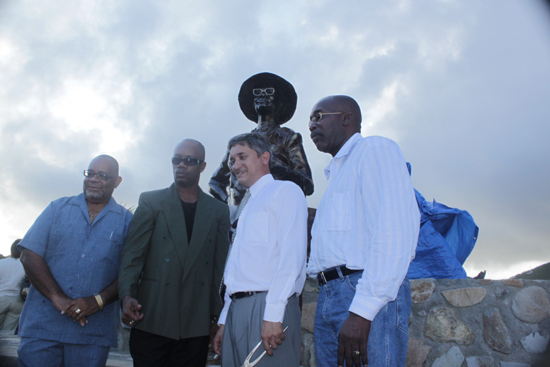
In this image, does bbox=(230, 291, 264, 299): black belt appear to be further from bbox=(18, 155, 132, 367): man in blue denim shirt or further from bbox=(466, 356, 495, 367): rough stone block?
bbox=(466, 356, 495, 367): rough stone block

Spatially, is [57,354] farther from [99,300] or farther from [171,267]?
[171,267]

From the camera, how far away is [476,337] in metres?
3.10

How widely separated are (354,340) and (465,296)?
224cm

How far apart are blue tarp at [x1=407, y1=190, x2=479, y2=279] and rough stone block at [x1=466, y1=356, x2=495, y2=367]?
27.4 inches

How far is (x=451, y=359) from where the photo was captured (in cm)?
311

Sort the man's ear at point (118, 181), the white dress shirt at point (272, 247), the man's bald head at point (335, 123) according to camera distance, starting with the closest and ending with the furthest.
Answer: the white dress shirt at point (272, 247) → the man's bald head at point (335, 123) → the man's ear at point (118, 181)

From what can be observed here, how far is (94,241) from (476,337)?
3.07 meters

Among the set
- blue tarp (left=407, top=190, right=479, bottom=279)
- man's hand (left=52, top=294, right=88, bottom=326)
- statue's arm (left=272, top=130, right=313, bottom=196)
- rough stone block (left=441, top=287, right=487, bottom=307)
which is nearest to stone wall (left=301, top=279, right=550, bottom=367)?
rough stone block (left=441, top=287, right=487, bottom=307)

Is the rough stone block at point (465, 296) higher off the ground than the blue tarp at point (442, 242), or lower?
lower

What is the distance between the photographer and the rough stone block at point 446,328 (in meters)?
3.13

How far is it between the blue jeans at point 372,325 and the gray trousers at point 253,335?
0.13 meters

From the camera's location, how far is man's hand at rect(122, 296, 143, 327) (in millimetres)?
2270

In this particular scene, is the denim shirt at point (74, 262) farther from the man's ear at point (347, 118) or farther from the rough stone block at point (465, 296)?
the rough stone block at point (465, 296)

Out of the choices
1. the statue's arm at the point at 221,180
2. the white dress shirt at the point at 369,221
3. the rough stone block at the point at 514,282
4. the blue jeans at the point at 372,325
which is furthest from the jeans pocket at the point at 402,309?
→ the statue's arm at the point at 221,180
